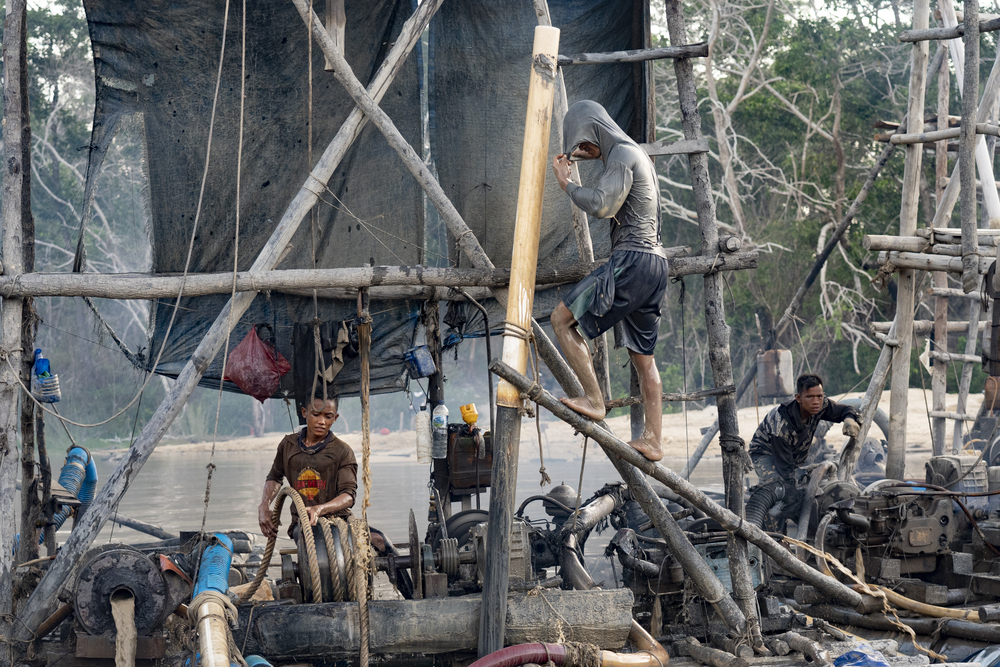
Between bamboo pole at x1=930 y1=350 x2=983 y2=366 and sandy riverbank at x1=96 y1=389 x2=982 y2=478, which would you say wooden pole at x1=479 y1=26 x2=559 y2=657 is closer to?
sandy riverbank at x1=96 y1=389 x2=982 y2=478

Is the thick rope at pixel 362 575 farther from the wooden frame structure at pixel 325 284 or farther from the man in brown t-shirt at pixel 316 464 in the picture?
the wooden frame structure at pixel 325 284

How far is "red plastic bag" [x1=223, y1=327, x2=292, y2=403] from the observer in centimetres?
788

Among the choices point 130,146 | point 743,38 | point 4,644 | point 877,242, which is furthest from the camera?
point 130,146

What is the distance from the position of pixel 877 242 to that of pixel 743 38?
1675 cm

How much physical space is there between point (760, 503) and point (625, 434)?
17001 mm

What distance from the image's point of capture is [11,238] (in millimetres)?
6664

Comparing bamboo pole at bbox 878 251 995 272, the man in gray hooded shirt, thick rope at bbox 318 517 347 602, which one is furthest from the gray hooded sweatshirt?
bamboo pole at bbox 878 251 995 272

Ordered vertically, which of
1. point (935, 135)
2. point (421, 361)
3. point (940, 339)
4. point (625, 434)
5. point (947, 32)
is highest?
point (947, 32)

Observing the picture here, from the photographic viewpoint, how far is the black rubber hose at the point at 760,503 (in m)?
8.31

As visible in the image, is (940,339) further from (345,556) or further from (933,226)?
(345,556)

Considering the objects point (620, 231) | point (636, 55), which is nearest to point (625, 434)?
point (636, 55)

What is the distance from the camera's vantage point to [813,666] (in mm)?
5422

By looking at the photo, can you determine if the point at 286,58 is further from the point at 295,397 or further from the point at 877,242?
the point at 877,242

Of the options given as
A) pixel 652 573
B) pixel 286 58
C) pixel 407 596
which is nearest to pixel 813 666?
pixel 652 573
